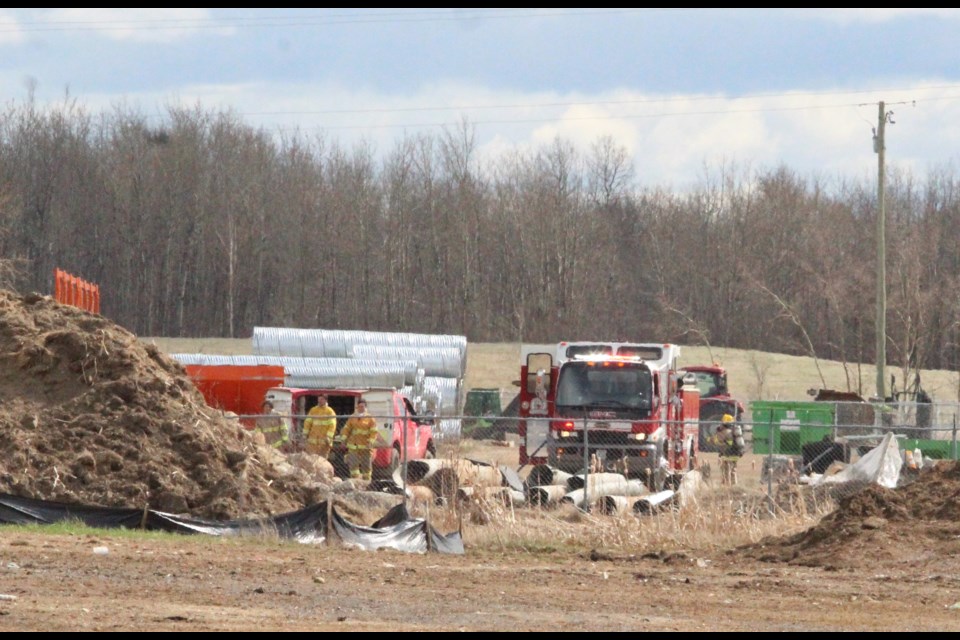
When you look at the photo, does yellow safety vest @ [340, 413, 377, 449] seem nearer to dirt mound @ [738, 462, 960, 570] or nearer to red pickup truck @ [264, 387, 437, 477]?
red pickup truck @ [264, 387, 437, 477]

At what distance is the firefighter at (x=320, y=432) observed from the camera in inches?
812

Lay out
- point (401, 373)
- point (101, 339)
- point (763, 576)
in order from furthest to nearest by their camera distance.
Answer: point (401, 373), point (101, 339), point (763, 576)

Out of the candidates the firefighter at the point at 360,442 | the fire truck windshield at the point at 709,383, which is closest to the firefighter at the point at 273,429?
the firefighter at the point at 360,442

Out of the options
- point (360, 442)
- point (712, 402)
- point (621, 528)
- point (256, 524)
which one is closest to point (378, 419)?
point (360, 442)

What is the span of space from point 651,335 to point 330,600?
73.0 meters

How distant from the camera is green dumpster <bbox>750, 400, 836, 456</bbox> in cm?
3095

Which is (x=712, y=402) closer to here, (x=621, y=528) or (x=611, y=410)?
(x=611, y=410)

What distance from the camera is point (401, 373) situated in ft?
122

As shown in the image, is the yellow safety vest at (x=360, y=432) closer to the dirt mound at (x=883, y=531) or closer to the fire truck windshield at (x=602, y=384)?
the fire truck windshield at (x=602, y=384)

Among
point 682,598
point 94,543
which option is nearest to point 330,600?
point 682,598

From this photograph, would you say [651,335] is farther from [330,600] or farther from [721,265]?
[330,600]

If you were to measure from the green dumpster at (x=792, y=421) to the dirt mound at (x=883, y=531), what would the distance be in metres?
13.1

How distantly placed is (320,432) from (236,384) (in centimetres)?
859

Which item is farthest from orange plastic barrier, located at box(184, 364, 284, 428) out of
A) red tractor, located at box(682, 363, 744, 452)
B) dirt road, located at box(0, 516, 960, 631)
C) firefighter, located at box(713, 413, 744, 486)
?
dirt road, located at box(0, 516, 960, 631)
